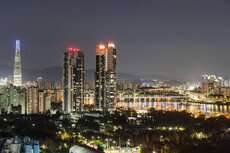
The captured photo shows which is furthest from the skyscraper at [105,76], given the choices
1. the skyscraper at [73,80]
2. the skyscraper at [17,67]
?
the skyscraper at [17,67]

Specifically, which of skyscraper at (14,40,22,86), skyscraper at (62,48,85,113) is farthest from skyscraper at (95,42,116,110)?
skyscraper at (14,40,22,86)

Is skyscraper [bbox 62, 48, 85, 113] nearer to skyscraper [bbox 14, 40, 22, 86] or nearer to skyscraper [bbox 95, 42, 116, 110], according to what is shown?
skyscraper [bbox 95, 42, 116, 110]

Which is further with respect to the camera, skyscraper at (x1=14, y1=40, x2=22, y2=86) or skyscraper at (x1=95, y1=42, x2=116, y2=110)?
skyscraper at (x1=14, y1=40, x2=22, y2=86)

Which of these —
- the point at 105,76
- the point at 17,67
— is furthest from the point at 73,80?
the point at 17,67

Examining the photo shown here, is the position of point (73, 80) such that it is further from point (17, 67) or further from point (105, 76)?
point (17, 67)

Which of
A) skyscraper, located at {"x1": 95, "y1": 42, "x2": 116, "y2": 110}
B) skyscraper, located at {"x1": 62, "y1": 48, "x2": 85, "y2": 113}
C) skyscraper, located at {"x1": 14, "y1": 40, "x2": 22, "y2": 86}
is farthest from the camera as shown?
skyscraper, located at {"x1": 14, "y1": 40, "x2": 22, "y2": 86}

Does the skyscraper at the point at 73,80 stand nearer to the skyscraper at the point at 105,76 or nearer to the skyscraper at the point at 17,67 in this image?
the skyscraper at the point at 105,76
